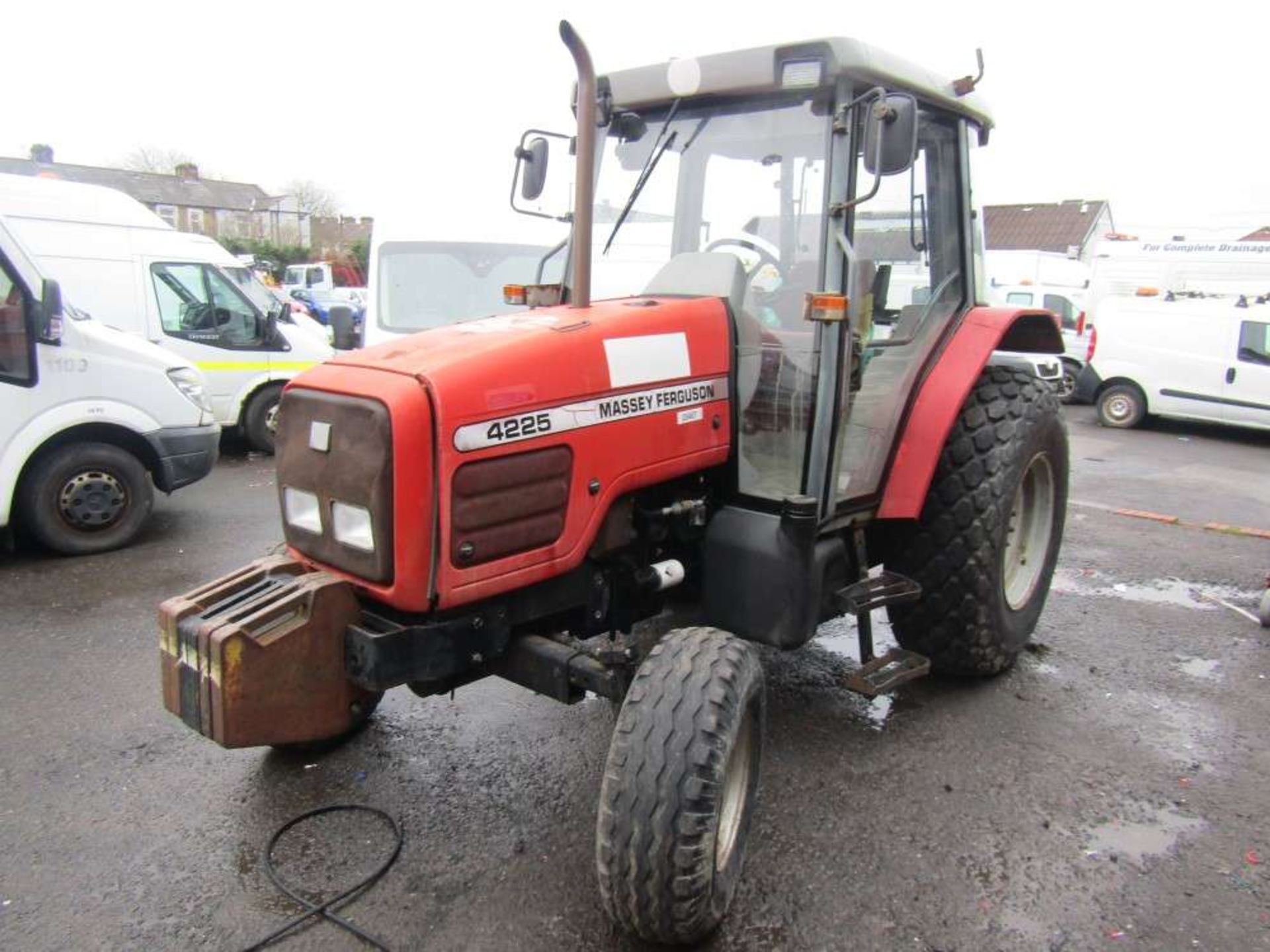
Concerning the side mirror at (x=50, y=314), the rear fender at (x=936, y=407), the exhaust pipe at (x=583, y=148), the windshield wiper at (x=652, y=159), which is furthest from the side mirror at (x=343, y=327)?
the rear fender at (x=936, y=407)

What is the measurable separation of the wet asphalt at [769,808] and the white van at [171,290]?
4.45 m

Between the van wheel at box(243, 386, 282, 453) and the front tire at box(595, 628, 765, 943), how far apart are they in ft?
25.4

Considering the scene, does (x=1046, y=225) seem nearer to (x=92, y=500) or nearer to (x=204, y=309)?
(x=204, y=309)

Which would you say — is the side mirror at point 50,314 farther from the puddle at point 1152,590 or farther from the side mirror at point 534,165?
the puddle at point 1152,590

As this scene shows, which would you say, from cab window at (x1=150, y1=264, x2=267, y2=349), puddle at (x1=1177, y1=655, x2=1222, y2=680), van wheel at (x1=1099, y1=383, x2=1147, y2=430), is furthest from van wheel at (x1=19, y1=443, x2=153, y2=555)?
van wheel at (x1=1099, y1=383, x2=1147, y2=430)

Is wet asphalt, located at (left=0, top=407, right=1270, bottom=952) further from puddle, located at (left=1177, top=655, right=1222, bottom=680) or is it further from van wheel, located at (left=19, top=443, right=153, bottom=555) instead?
van wheel, located at (left=19, top=443, right=153, bottom=555)

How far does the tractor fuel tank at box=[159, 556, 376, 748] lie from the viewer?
2436mm

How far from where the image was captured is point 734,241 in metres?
3.42

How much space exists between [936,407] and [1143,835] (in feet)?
5.22

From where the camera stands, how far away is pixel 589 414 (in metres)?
2.74

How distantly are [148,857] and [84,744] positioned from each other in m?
0.92

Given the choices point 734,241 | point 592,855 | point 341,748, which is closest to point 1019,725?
point 592,855

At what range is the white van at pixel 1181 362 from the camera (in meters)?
11.1

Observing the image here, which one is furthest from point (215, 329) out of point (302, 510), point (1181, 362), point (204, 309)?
point (1181, 362)
